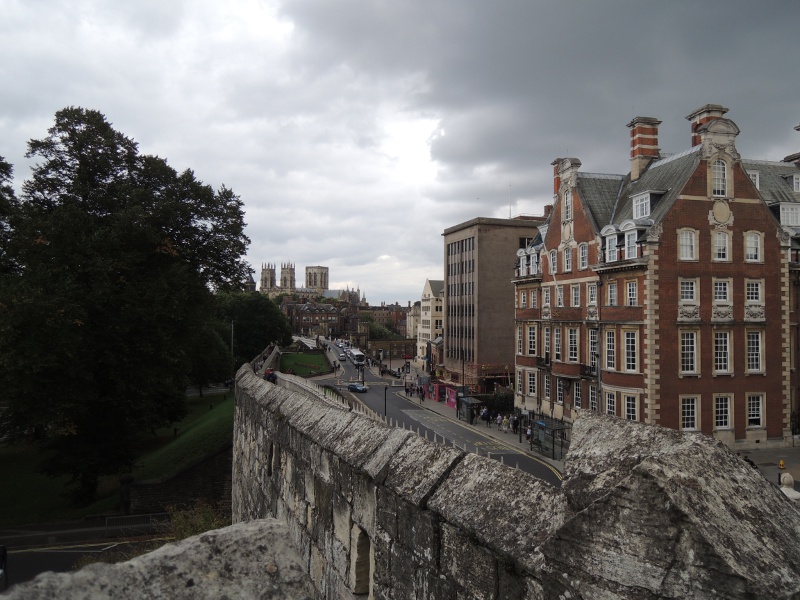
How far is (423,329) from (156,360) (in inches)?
2976

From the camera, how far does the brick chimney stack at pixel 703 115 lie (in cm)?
3089

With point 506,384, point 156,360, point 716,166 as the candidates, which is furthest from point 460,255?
point 156,360

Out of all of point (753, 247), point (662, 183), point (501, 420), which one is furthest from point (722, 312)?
point (501, 420)

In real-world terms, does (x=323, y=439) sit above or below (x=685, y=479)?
below

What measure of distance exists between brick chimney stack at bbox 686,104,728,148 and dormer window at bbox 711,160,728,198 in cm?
265

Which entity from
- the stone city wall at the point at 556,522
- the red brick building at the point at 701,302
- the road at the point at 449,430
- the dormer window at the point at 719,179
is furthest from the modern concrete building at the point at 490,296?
the stone city wall at the point at 556,522

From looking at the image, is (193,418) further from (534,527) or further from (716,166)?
(534,527)

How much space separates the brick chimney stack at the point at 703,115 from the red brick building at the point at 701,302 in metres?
0.07

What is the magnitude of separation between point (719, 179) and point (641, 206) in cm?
403

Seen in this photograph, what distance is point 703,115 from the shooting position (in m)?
31.7

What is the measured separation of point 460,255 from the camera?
6222 centimetres

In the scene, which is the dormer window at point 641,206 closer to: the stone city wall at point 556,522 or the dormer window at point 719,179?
the dormer window at point 719,179

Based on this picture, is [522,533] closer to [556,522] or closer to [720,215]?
[556,522]

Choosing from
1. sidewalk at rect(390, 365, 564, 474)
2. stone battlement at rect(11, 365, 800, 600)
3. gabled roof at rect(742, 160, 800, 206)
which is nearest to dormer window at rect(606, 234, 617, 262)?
gabled roof at rect(742, 160, 800, 206)
